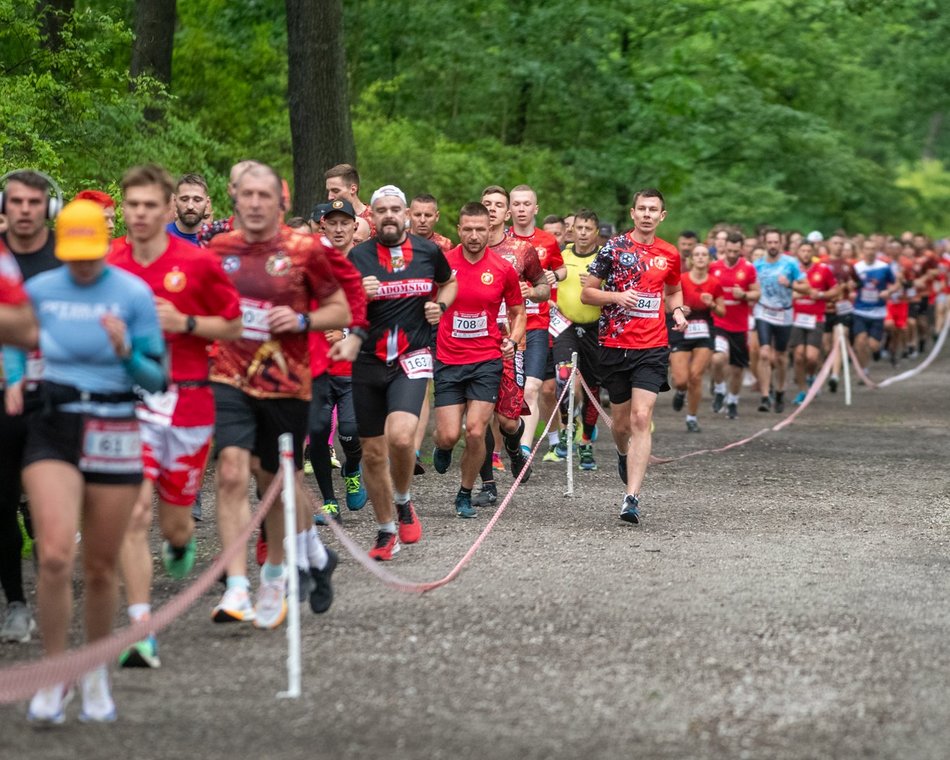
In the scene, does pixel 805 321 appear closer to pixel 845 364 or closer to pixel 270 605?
pixel 845 364

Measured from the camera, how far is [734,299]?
2178 centimetres

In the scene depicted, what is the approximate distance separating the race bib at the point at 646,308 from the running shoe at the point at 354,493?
225 cm

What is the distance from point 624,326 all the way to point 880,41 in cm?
3299

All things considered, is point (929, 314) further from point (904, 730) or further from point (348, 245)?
point (904, 730)

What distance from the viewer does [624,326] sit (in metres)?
12.7

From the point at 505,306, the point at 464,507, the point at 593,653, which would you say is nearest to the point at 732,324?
the point at 505,306

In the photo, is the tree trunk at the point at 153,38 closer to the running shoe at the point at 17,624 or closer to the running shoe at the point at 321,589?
the running shoe at the point at 321,589

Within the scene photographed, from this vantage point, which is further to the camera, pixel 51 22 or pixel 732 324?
pixel 732 324

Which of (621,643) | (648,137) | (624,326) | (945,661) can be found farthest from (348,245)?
(648,137)

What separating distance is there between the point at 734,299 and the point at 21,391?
15568mm

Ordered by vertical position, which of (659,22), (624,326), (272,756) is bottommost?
(272,756)

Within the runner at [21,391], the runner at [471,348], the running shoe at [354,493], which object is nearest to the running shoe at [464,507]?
the runner at [471,348]

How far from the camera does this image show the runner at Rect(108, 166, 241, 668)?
7.64 meters

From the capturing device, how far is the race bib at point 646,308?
12.7 meters
